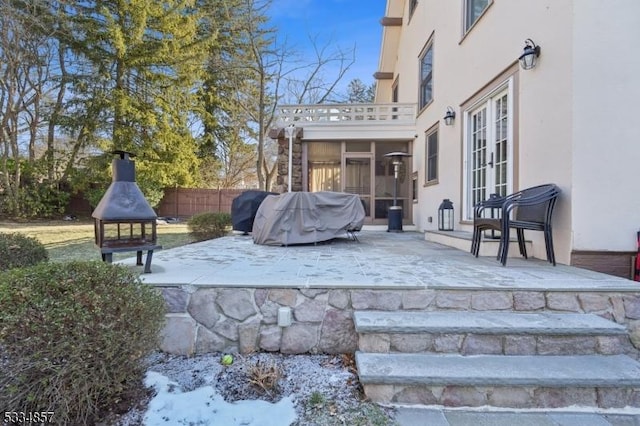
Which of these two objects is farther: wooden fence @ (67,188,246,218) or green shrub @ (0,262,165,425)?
wooden fence @ (67,188,246,218)

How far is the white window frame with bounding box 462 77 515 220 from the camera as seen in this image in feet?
13.6

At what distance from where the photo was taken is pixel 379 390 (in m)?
1.87

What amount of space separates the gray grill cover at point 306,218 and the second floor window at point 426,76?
156 inches

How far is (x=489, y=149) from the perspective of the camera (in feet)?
15.8

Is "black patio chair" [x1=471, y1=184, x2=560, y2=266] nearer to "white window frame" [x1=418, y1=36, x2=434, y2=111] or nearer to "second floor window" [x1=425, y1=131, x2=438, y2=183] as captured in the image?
"second floor window" [x1=425, y1=131, x2=438, y2=183]

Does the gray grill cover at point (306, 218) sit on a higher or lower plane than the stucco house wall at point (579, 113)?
lower

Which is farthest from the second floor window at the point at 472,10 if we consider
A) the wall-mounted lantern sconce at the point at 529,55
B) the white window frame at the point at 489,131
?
the wall-mounted lantern sconce at the point at 529,55

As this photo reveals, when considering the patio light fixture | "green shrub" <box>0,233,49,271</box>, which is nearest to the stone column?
the patio light fixture

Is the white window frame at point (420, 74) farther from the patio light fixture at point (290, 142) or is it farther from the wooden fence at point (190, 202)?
the wooden fence at point (190, 202)

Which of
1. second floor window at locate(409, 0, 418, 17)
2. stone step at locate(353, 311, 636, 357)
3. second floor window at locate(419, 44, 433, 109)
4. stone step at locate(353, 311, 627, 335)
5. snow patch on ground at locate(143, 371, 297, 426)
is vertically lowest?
snow patch on ground at locate(143, 371, 297, 426)

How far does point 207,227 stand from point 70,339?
6.54 m

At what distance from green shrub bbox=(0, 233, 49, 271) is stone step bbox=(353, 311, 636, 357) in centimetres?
345

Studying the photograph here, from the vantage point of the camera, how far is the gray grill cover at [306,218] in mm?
5270

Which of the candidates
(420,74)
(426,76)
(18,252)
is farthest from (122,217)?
(420,74)
